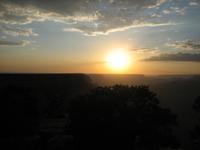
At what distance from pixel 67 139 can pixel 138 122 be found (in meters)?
6.59

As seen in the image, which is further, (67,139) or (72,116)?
(67,139)

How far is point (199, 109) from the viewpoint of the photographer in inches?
931

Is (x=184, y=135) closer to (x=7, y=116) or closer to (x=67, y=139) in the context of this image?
(x=67, y=139)

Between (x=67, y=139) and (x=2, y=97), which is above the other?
(x=2, y=97)

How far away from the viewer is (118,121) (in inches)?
557

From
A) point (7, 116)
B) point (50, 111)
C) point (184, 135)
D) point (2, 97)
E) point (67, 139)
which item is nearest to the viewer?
point (67, 139)

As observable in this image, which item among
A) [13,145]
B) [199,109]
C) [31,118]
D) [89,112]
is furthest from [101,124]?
[199,109]

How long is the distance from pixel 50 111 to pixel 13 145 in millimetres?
17724

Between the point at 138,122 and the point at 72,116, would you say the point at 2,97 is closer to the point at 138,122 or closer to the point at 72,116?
the point at 72,116

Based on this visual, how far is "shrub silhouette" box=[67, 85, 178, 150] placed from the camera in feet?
46.4

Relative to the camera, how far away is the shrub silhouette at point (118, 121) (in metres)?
14.1

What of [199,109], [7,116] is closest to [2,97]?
[7,116]

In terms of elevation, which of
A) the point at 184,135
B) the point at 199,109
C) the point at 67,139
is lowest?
the point at 184,135

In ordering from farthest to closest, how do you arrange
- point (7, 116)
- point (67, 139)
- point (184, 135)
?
1. point (184, 135)
2. point (7, 116)
3. point (67, 139)
